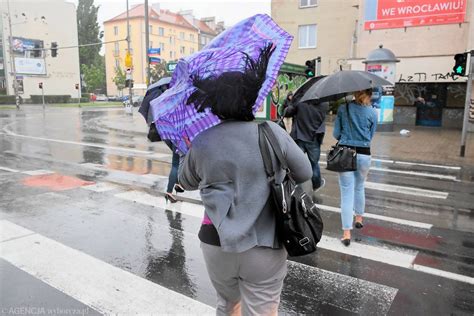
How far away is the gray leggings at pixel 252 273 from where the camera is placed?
6.81 feet

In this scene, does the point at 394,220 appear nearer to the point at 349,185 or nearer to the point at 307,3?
the point at 349,185

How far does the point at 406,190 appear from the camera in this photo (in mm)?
8023

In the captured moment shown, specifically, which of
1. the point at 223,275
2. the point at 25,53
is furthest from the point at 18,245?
the point at 25,53

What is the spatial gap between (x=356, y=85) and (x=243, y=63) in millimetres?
2653

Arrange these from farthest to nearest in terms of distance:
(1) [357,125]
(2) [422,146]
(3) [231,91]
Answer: (2) [422,146], (1) [357,125], (3) [231,91]

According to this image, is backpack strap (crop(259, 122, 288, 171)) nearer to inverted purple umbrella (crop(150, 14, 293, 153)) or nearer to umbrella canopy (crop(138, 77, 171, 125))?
inverted purple umbrella (crop(150, 14, 293, 153))

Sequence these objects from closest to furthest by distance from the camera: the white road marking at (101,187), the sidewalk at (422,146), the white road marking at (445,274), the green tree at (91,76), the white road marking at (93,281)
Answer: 1. the white road marking at (93,281)
2. the white road marking at (445,274)
3. the white road marking at (101,187)
4. the sidewalk at (422,146)
5. the green tree at (91,76)

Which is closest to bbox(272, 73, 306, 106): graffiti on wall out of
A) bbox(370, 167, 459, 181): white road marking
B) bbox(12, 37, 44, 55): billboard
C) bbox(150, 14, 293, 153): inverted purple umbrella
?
bbox(370, 167, 459, 181): white road marking

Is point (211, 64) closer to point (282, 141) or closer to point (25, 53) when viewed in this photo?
point (282, 141)

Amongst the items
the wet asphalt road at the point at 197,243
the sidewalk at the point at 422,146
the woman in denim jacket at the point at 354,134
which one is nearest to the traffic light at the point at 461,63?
the sidewalk at the point at 422,146

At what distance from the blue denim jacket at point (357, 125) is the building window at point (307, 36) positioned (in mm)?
25302

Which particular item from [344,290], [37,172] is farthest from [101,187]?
[344,290]

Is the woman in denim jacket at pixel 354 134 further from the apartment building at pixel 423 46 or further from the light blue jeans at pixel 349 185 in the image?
the apartment building at pixel 423 46

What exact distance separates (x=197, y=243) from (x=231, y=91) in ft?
10.7
